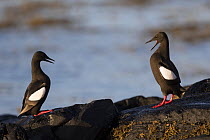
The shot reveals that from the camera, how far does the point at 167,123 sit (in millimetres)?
8164

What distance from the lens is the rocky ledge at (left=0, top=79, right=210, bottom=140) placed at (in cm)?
801

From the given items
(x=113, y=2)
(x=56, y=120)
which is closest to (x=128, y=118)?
(x=56, y=120)

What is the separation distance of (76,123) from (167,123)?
4.28 ft

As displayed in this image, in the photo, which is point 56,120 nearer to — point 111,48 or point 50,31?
point 111,48

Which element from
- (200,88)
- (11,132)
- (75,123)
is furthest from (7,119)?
(200,88)

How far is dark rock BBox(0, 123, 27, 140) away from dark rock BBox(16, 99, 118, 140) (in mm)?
162

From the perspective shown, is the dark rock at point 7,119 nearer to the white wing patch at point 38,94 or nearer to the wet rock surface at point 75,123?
the white wing patch at point 38,94

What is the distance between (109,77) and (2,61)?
4496 mm

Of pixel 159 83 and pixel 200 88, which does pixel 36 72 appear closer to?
pixel 159 83

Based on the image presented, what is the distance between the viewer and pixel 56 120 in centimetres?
849

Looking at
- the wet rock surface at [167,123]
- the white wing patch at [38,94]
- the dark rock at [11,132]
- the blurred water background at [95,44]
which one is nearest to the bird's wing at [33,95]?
the white wing patch at [38,94]

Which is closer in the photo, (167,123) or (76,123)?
(167,123)

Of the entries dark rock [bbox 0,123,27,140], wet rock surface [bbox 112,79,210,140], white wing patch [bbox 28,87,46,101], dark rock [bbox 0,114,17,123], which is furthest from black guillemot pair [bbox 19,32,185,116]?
dark rock [bbox 0,114,17,123]

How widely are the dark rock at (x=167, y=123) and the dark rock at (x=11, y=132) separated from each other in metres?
1.35
